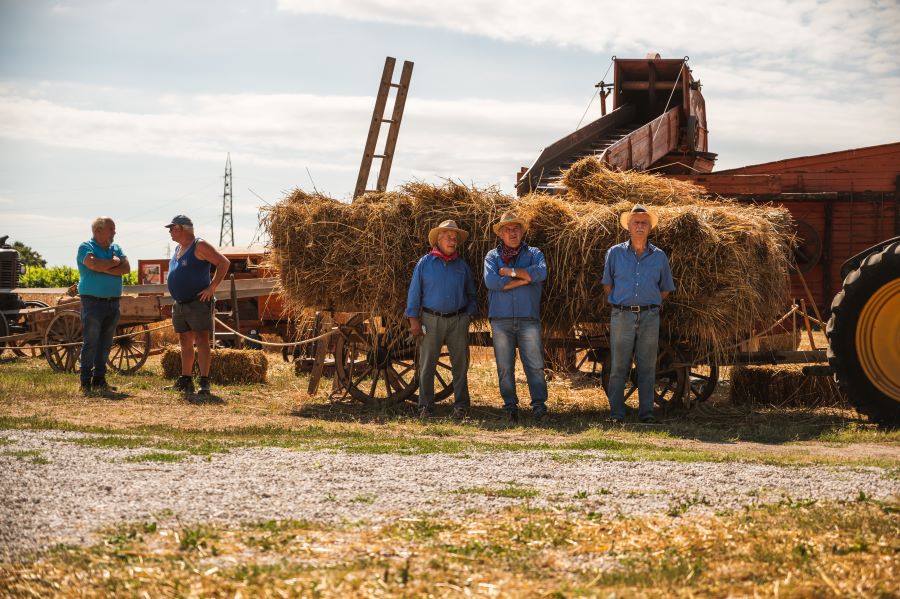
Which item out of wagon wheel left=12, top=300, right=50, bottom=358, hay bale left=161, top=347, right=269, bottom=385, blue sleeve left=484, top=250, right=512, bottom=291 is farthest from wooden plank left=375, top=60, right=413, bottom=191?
wagon wheel left=12, top=300, right=50, bottom=358

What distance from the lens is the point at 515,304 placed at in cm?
962

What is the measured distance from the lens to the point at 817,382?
35.1 ft

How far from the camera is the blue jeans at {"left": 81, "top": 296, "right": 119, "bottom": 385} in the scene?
463 inches

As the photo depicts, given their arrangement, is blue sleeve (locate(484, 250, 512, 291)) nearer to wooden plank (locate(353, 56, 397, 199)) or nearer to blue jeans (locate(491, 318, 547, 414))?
blue jeans (locate(491, 318, 547, 414))

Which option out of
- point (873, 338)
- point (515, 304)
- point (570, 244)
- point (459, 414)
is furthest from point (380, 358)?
point (873, 338)

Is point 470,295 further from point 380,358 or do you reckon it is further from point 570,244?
point 380,358

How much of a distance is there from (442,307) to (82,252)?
185 inches

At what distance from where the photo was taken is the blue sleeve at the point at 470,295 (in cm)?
1005

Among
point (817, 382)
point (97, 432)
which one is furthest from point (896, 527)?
point (817, 382)

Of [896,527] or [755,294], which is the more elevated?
[755,294]

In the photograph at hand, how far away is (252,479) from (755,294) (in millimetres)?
5433

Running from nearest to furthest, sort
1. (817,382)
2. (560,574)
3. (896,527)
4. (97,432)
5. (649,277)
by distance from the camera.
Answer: (560,574)
(896,527)
(97,432)
(649,277)
(817,382)

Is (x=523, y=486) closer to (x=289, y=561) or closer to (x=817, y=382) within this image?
(x=289, y=561)

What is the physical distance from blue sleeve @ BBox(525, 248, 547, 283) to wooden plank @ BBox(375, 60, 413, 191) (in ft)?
12.1
